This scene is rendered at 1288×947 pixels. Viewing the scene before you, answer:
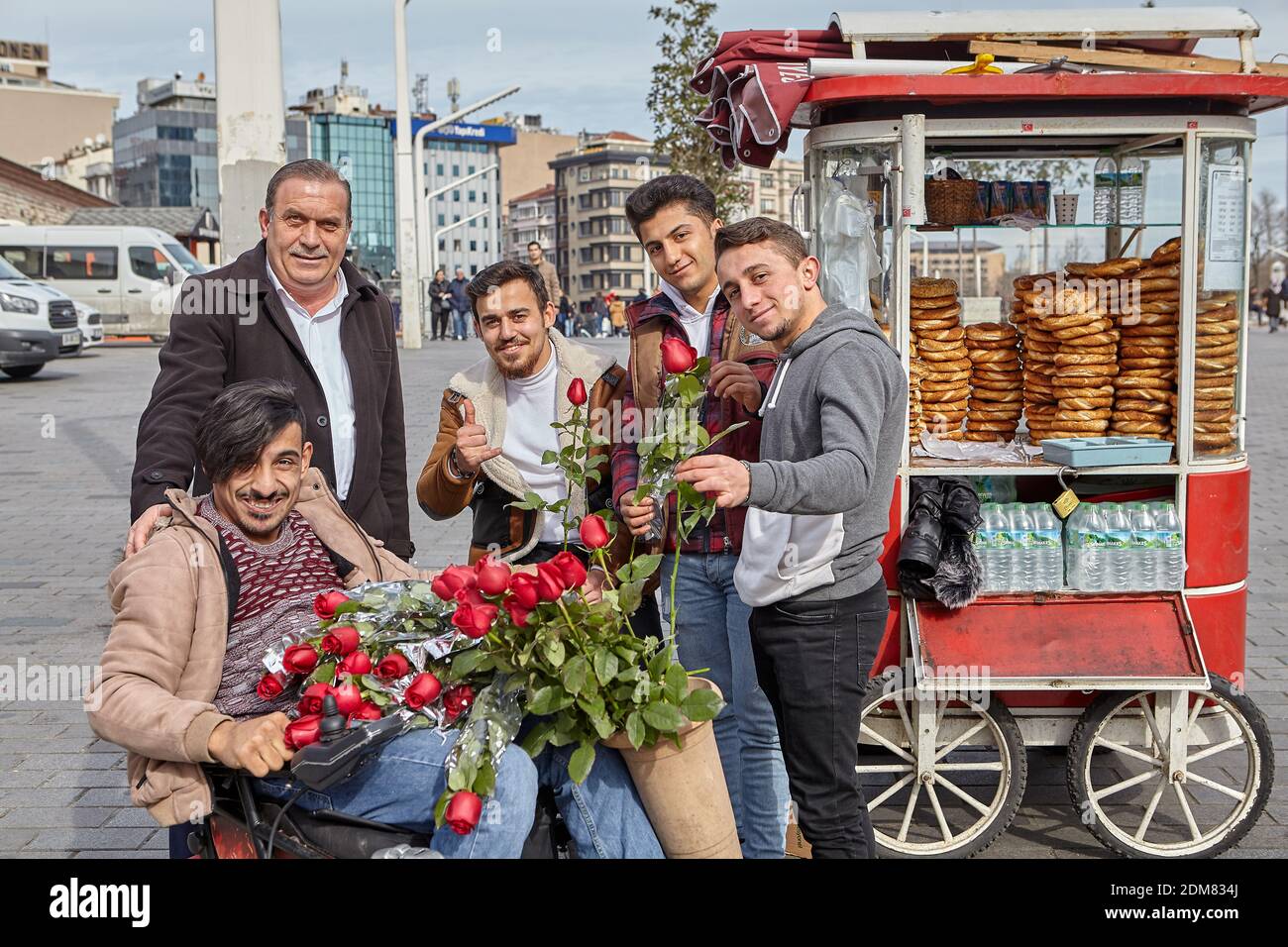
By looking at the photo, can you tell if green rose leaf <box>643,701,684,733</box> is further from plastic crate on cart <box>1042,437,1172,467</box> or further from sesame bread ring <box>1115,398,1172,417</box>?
sesame bread ring <box>1115,398,1172,417</box>

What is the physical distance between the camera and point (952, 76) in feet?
13.6

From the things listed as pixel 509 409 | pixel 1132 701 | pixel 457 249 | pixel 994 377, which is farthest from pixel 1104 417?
pixel 457 249

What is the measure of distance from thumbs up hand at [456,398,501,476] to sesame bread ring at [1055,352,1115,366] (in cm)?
212

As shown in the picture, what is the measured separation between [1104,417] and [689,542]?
177 cm

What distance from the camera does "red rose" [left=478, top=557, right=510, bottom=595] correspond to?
2.52m

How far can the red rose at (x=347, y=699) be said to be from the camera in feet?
8.56

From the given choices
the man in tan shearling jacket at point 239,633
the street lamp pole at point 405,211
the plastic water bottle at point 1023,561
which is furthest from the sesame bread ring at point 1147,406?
the street lamp pole at point 405,211

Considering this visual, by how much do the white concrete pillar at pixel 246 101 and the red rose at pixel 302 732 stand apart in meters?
4.60

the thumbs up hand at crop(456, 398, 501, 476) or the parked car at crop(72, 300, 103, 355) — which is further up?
the parked car at crop(72, 300, 103, 355)

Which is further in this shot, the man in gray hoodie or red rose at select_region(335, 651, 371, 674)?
the man in gray hoodie

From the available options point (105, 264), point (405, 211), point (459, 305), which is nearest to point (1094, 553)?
point (405, 211)

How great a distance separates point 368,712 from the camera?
8.89ft

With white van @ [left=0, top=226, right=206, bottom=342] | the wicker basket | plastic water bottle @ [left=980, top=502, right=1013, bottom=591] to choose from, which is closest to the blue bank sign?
white van @ [left=0, top=226, right=206, bottom=342]

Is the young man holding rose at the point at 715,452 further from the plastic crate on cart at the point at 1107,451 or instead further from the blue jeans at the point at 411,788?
the plastic crate on cart at the point at 1107,451
